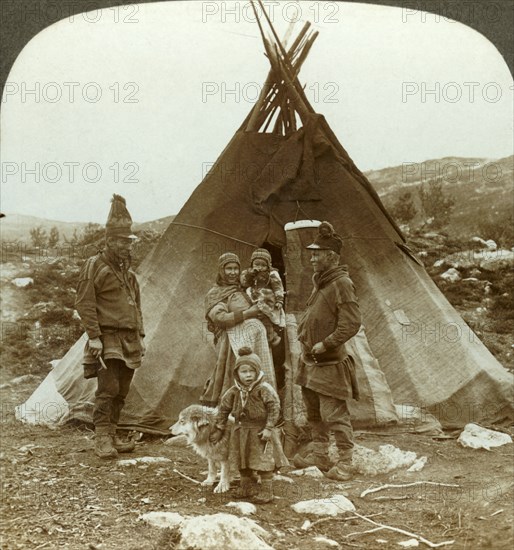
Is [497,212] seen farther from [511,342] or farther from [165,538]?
[165,538]

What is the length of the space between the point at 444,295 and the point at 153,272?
2.30 m

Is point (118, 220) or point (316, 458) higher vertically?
point (118, 220)

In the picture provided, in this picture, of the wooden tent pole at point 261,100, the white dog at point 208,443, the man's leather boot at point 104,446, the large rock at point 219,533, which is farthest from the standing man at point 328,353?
the man's leather boot at point 104,446

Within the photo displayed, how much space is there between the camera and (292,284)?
588cm

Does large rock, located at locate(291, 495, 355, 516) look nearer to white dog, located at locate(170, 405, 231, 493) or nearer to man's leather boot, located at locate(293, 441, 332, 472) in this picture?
man's leather boot, located at locate(293, 441, 332, 472)

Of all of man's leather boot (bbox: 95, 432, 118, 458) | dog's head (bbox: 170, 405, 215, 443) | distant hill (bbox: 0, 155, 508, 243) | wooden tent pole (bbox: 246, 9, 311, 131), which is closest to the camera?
dog's head (bbox: 170, 405, 215, 443)

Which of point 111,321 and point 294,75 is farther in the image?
point 294,75

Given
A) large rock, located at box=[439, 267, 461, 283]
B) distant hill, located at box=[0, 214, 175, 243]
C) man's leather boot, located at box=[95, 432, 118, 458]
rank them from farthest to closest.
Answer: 1. large rock, located at box=[439, 267, 461, 283]
2. distant hill, located at box=[0, 214, 175, 243]
3. man's leather boot, located at box=[95, 432, 118, 458]

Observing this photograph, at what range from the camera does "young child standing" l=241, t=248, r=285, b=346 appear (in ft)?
18.1

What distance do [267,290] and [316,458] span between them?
1.22 meters

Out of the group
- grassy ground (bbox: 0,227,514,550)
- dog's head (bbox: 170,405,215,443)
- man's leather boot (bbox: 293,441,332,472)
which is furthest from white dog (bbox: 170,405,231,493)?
man's leather boot (bbox: 293,441,332,472)

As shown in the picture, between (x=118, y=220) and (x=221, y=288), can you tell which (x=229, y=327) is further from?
(x=118, y=220)

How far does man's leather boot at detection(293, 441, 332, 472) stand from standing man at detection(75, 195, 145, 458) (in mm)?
1188

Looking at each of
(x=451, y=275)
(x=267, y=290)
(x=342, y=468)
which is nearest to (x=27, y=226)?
(x=267, y=290)
